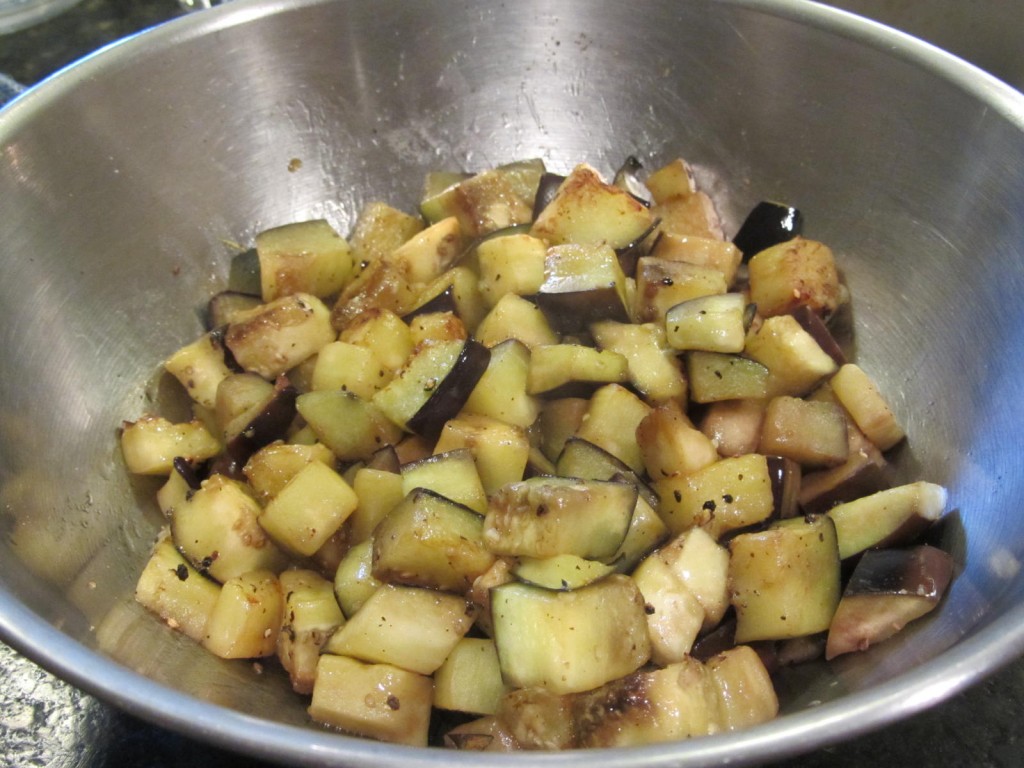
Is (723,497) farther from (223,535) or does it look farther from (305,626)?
(223,535)

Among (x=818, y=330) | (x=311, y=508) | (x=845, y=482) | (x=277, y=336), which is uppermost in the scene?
(x=277, y=336)

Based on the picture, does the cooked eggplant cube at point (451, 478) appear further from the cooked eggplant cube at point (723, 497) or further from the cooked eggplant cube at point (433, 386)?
the cooked eggplant cube at point (723, 497)

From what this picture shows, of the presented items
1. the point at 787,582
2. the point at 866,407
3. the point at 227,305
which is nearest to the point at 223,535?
the point at 227,305

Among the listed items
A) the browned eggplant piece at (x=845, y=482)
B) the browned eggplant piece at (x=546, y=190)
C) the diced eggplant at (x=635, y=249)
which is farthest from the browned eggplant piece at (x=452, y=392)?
the browned eggplant piece at (x=845, y=482)

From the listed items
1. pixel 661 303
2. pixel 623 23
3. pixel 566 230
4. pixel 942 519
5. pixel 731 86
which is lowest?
pixel 942 519

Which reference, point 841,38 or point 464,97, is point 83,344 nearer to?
point 464,97

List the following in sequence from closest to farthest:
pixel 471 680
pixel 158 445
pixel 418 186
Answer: pixel 471 680 < pixel 158 445 < pixel 418 186

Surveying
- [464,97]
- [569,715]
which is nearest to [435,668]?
[569,715]
